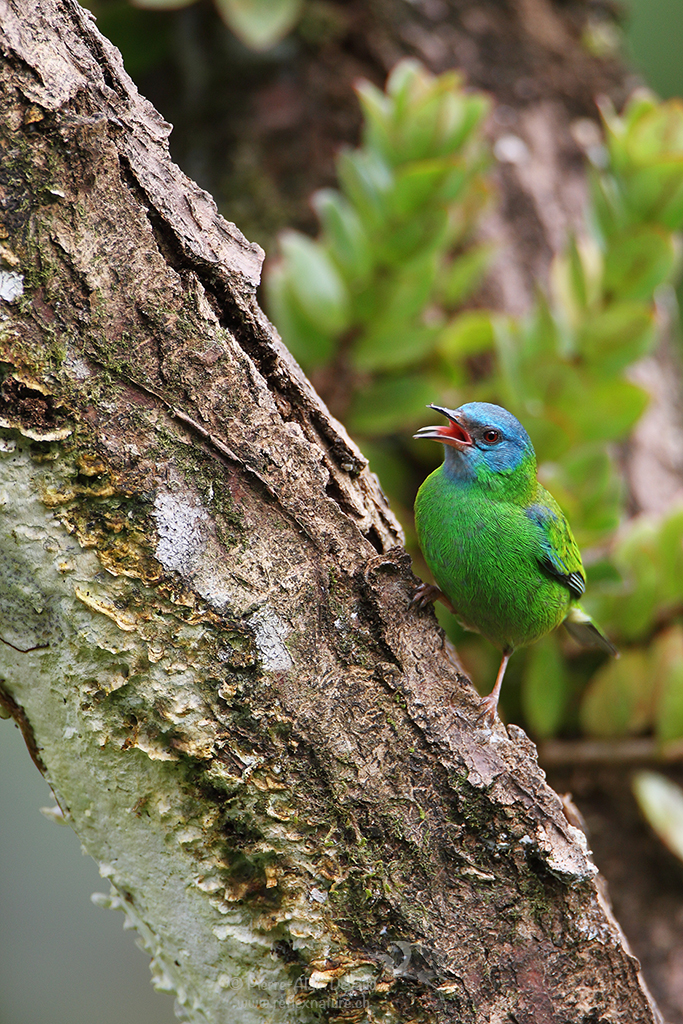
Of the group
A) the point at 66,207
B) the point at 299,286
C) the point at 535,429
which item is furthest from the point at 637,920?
the point at 66,207

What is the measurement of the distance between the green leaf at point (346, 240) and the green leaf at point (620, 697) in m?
1.79

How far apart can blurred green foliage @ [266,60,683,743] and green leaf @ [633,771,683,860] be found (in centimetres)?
21

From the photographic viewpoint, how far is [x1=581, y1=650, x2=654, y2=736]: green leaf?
3.41 metres

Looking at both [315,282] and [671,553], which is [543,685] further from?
[315,282]

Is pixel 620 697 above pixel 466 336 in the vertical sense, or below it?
below

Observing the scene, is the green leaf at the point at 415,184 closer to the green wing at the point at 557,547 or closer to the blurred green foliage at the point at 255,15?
the blurred green foliage at the point at 255,15

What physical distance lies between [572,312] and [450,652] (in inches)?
73.5

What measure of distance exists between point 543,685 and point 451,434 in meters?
1.11

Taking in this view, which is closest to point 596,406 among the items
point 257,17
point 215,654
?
point 257,17

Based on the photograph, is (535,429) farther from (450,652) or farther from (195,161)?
(195,161)

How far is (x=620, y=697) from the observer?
11.3 feet

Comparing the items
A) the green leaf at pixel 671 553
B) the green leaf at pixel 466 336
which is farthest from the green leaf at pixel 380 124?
the green leaf at pixel 671 553

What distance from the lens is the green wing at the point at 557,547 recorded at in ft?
9.44

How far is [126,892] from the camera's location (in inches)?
77.4
